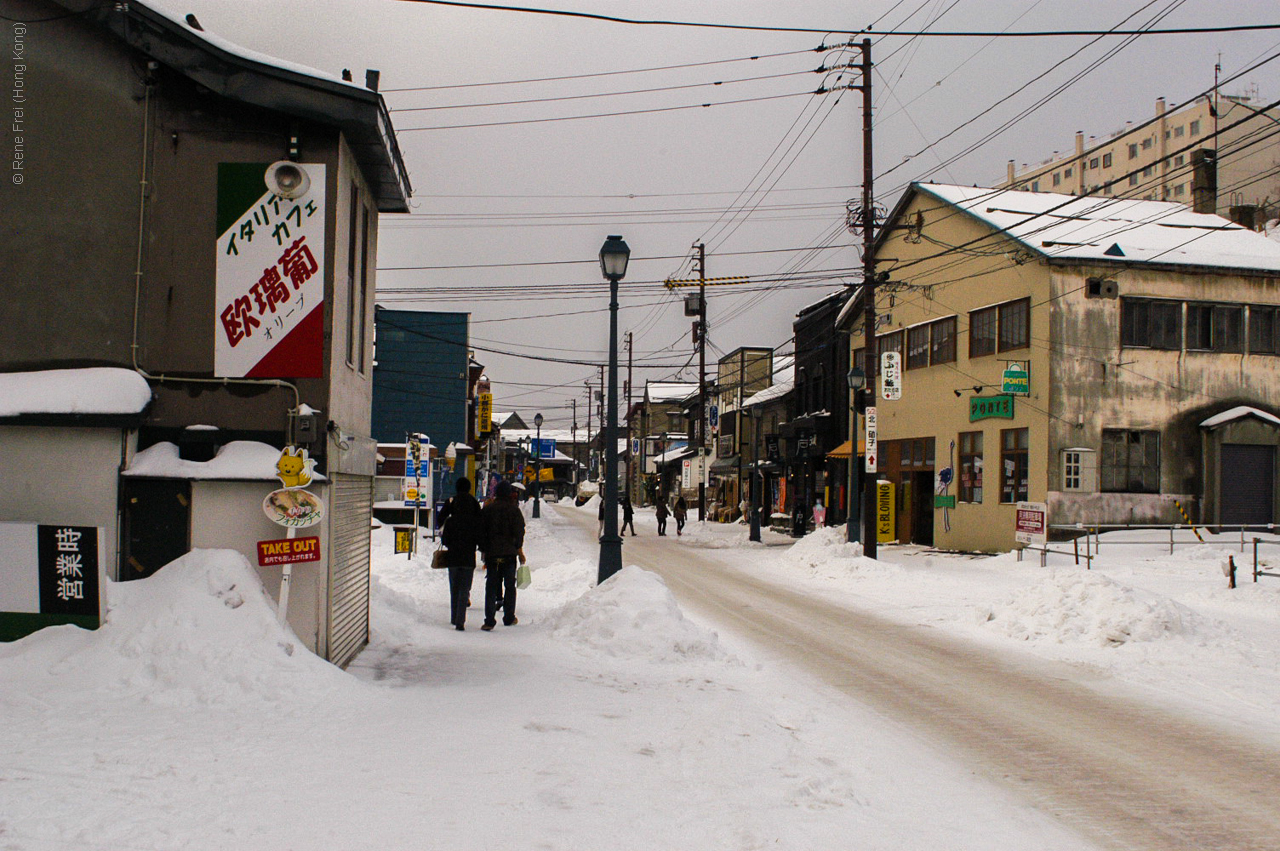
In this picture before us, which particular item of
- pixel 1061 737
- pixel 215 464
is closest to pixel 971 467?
pixel 1061 737

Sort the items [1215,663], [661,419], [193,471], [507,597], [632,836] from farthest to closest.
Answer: [661,419]
[507,597]
[1215,663]
[193,471]
[632,836]

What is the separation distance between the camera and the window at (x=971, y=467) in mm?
28906

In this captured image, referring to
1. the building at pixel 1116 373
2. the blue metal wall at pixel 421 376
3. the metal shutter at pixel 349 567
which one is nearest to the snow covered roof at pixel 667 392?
the blue metal wall at pixel 421 376

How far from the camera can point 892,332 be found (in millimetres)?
34656

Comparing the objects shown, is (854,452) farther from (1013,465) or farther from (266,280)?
(266,280)

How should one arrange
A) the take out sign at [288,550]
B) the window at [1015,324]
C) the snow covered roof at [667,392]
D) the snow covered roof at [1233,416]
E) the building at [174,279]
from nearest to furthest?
the take out sign at [288,550] → the building at [174,279] → the snow covered roof at [1233,416] → the window at [1015,324] → the snow covered roof at [667,392]

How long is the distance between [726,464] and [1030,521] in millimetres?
32648

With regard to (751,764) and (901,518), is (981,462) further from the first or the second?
(751,764)

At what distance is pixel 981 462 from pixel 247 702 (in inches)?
999

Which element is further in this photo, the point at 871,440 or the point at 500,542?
the point at 871,440

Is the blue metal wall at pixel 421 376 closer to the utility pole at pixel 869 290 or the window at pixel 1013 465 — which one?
the utility pole at pixel 869 290

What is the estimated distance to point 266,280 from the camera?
866cm

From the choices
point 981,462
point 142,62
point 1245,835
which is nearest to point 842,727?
point 1245,835

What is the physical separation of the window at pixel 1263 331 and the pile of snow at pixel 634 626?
75.9ft
